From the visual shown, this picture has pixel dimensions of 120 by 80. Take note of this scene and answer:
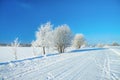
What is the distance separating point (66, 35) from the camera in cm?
5128

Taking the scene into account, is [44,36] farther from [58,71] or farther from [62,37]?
[58,71]

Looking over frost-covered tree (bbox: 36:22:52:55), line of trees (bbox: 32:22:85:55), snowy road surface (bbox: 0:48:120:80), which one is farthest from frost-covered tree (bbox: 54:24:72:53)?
snowy road surface (bbox: 0:48:120:80)

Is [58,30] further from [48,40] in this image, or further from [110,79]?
[110,79]

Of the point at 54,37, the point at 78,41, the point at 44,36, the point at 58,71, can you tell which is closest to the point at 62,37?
the point at 54,37

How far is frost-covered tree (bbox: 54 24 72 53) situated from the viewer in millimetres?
50250

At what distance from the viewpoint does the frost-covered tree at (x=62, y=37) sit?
165 ft

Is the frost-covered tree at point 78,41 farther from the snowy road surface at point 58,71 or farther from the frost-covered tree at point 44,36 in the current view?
the snowy road surface at point 58,71

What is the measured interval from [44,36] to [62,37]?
745 centimetres

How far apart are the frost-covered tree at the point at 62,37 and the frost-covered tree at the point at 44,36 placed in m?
5.11

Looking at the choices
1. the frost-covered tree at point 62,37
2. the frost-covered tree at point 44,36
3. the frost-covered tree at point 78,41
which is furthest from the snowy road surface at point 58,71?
the frost-covered tree at point 78,41

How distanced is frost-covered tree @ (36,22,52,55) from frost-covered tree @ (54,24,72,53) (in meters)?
5.11

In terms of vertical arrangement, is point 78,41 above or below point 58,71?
above

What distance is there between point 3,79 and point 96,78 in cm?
535

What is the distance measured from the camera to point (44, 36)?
45.0m
